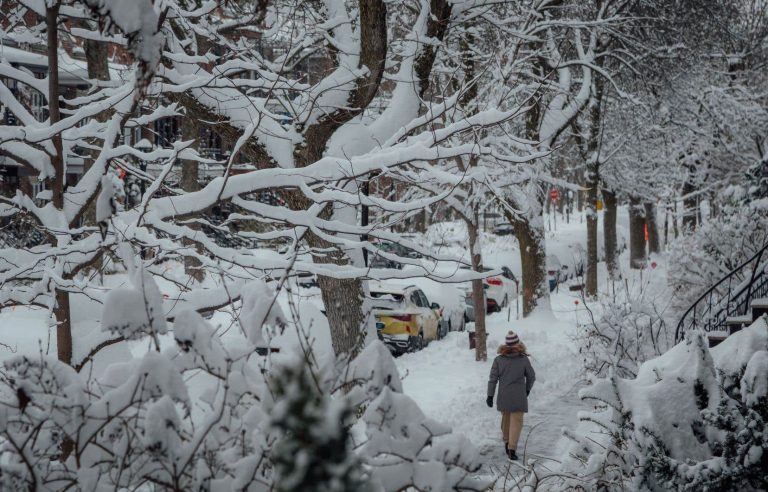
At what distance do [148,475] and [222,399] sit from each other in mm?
355

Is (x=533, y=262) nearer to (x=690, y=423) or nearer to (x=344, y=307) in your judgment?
(x=344, y=307)

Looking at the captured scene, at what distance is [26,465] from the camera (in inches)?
91.7

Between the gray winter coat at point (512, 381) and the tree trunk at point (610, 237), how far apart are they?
15880 millimetres

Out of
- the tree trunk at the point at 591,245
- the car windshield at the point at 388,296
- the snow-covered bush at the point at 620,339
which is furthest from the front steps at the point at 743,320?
the tree trunk at the point at 591,245

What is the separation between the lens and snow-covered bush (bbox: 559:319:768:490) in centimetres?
392

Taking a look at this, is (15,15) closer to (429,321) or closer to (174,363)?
(174,363)

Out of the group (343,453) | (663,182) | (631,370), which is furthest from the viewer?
(663,182)

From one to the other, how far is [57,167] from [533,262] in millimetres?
13774

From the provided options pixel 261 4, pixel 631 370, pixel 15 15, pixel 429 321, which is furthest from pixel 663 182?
pixel 261 4

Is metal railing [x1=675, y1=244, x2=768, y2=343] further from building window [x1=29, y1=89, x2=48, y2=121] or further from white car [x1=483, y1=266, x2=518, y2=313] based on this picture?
building window [x1=29, y1=89, x2=48, y2=121]

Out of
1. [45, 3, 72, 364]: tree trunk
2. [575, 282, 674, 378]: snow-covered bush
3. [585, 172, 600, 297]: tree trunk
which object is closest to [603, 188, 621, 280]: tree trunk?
[585, 172, 600, 297]: tree trunk

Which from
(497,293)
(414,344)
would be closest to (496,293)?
(497,293)

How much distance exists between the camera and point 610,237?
26.7 metres

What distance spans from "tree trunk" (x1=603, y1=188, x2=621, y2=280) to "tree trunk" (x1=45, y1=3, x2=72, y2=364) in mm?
21558
